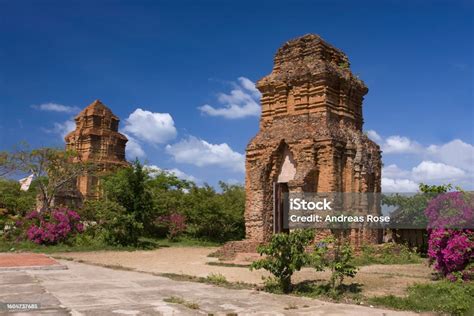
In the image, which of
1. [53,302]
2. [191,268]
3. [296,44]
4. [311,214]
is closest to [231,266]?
[191,268]

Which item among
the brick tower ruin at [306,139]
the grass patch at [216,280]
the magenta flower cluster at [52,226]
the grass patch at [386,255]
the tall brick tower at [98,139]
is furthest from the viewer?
the tall brick tower at [98,139]

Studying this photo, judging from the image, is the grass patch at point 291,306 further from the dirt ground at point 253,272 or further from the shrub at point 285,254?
the dirt ground at point 253,272

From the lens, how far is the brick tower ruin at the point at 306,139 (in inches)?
629

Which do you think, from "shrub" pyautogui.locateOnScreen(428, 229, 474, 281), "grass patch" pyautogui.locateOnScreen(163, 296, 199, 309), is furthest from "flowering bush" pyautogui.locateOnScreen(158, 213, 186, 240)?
"grass patch" pyautogui.locateOnScreen(163, 296, 199, 309)

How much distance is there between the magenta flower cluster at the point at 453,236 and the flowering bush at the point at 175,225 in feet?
56.3

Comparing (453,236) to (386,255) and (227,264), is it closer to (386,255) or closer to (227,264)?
(386,255)

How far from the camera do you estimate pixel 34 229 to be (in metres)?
19.6

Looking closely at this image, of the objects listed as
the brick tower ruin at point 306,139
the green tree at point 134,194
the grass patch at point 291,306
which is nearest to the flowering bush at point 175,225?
the green tree at point 134,194

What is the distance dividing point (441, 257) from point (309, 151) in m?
6.81

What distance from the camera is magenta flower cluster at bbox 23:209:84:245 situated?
19516 mm

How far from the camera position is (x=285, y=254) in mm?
9133

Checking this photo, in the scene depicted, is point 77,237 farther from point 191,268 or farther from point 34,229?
point 191,268

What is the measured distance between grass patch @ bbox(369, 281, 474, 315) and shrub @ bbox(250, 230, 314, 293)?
5.40ft

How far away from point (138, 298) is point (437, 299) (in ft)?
16.5
